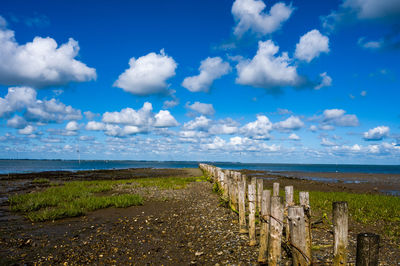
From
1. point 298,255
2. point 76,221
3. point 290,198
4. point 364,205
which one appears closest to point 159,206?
point 76,221

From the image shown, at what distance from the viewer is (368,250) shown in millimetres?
3305

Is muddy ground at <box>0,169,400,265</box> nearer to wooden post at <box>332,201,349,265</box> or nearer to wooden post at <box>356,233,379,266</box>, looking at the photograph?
wooden post at <box>332,201,349,265</box>

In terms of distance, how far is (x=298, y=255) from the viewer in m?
4.91

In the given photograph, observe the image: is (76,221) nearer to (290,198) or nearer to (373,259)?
(290,198)

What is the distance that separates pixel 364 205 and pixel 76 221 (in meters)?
15.6

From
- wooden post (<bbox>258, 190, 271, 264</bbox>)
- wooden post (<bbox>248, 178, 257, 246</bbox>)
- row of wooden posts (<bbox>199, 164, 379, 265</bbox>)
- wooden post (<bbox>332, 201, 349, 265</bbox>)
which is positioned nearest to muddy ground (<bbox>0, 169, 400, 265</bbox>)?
wooden post (<bbox>248, 178, 257, 246</bbox>)

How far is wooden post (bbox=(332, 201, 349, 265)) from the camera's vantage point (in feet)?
13.5

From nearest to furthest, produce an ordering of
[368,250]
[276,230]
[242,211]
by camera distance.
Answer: [368,250] → [276,230] → [242,211]

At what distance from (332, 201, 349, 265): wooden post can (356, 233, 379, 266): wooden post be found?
2.46ft

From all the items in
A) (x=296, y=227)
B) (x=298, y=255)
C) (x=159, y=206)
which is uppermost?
(x=296, y=227)

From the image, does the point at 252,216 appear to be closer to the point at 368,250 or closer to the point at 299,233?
the point at 299,233

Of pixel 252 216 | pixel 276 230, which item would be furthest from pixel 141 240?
pixel 276 230

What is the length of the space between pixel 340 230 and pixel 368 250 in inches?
35.1

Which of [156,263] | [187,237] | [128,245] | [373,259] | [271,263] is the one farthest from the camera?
[187,237]
